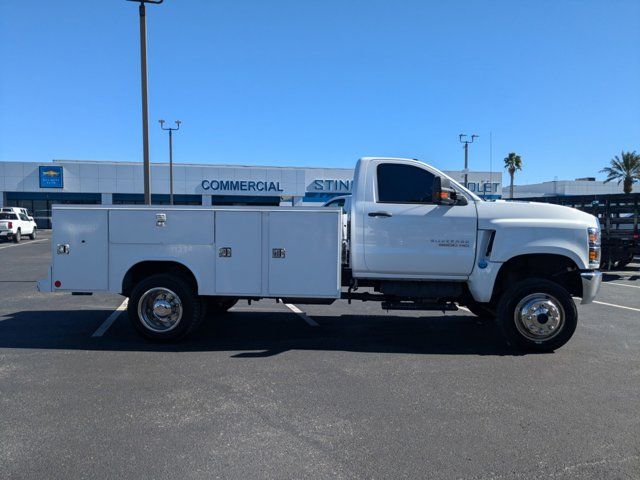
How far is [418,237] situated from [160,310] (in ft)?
11.3

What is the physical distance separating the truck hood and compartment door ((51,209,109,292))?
4.88m

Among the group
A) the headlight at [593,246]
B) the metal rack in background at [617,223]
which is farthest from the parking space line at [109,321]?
the metal rack in background at [617,223]

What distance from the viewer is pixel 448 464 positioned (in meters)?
3.53

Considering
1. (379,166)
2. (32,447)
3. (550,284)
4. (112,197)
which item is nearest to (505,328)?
(550,284)

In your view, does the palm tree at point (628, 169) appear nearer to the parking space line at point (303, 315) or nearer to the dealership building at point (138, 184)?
the dealership building at point (138, 184)

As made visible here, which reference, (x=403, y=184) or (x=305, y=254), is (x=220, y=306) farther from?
(x=403, y=184)

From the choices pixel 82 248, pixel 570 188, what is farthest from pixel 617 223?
pixel 570 188

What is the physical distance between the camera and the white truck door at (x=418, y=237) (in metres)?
6.45

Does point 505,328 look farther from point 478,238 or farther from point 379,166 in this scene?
point 379,166

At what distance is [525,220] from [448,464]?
3743mm

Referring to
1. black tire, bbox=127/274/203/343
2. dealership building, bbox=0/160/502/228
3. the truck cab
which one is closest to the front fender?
the truck cab

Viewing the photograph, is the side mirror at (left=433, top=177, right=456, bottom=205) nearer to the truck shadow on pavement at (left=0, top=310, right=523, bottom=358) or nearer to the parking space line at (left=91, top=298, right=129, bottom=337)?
the truck shadow on pavement at (left=0, top=310, right=523, bottom=358)

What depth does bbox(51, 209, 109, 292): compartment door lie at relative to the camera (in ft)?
21.4

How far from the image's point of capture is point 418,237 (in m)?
6.46
